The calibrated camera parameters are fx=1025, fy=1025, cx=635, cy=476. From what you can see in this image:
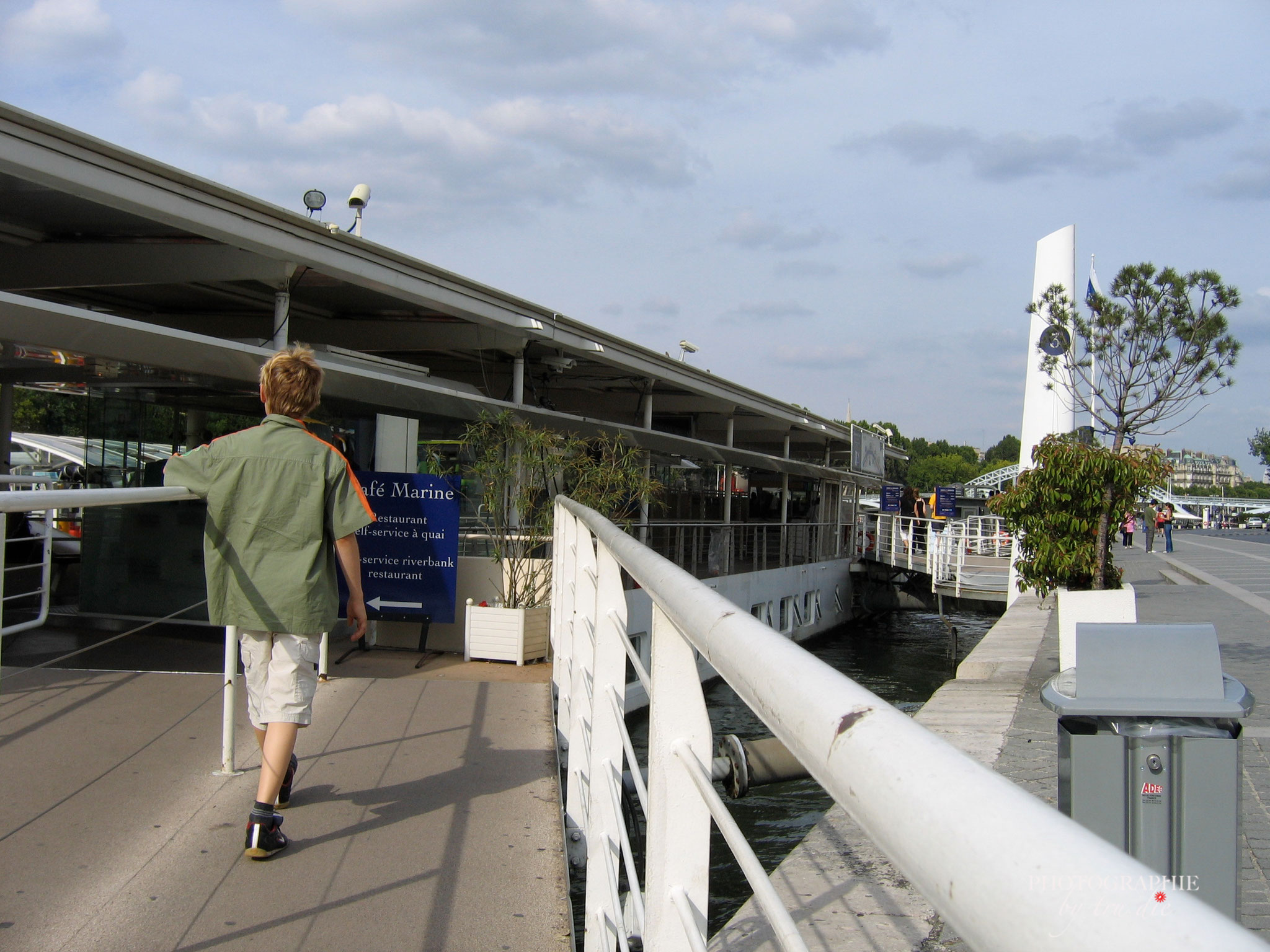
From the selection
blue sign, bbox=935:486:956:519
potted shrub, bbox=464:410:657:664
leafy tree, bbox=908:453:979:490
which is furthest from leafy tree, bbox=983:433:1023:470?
potted shrub, bbox=464:410:657:664

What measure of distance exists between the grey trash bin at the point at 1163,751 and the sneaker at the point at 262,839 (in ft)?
7.97

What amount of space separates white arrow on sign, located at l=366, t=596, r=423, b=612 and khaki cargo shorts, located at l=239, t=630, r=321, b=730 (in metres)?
4.70

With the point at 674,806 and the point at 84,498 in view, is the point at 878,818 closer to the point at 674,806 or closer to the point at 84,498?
the point at 674,806

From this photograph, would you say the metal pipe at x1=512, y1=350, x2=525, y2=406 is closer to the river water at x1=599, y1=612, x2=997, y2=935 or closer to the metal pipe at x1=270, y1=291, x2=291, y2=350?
the metal pipe at x1=270, y1=291, x2=291, y2=350

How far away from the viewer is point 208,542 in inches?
133

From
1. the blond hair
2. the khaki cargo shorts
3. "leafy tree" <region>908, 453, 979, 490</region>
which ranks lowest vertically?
the khaki cargo shorts

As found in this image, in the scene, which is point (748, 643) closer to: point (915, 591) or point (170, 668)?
point (170, 668)

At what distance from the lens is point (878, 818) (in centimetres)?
67

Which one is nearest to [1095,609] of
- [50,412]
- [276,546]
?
[276,546]

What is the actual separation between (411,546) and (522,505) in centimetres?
132

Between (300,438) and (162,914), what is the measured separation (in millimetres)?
1463

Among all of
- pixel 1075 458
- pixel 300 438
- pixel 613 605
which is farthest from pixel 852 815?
pixel 1075 458

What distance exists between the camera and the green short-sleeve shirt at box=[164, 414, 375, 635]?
3332mm

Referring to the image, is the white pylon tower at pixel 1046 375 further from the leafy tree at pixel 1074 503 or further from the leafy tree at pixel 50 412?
the leafy tree at pixel 50 412
